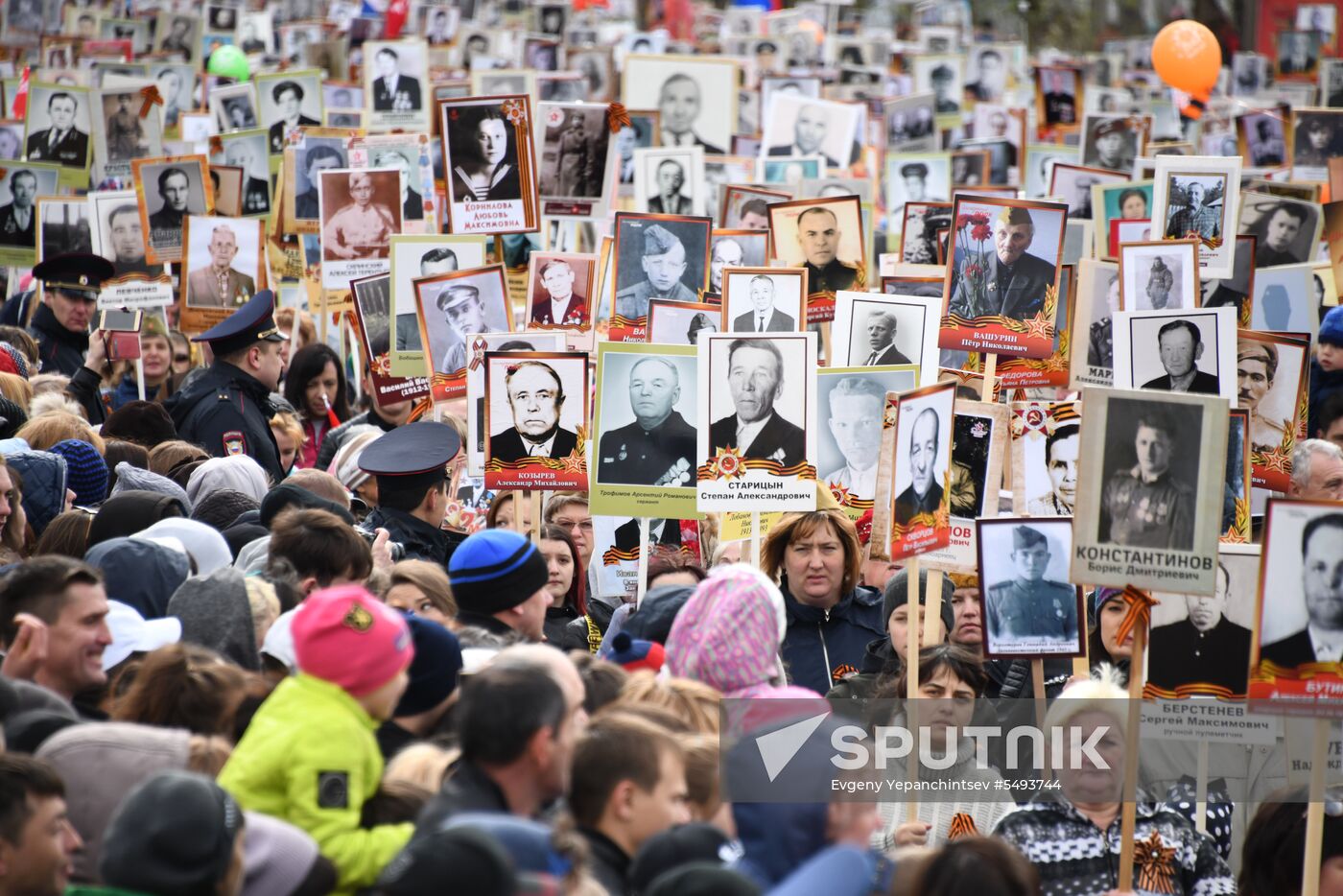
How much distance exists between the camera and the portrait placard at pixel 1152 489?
16.1ft

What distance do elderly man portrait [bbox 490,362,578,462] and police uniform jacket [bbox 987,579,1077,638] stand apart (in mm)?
2041

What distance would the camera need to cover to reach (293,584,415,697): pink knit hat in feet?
12.3

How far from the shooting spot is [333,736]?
3.66 metres

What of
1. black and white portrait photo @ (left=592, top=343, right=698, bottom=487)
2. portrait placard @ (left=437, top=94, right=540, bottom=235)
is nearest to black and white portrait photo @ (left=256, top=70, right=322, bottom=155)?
portrait placard @ (left=437, top=94, right=540, bottom=235)

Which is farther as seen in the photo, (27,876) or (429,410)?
(429,410)

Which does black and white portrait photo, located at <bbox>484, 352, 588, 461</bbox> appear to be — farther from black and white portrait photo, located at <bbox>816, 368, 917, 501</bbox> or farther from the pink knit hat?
the pink knit hat

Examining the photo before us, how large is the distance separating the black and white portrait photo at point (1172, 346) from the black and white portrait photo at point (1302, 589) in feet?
8.58

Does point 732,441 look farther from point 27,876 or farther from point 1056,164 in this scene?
point 1056,164

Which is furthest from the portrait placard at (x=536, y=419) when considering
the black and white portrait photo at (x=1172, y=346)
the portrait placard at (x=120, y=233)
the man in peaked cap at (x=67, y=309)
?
the portrait placard at (x=120, y=233)

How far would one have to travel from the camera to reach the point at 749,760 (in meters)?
3.88

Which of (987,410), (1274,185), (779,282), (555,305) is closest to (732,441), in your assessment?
(987,410)

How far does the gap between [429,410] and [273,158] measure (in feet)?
19.7

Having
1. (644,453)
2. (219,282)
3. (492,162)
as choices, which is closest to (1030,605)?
(644,453)

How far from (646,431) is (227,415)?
8.22 ft
